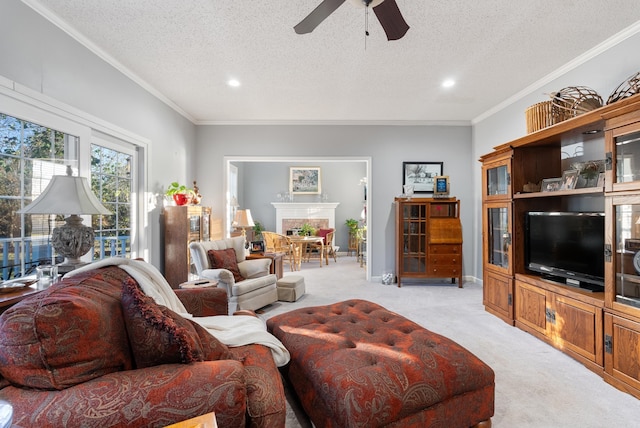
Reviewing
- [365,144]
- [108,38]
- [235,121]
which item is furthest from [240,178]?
[108,38]

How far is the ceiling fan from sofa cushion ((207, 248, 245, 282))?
2.65 m

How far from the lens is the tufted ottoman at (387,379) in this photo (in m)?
1.40

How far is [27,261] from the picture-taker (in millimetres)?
2320

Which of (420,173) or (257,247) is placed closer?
(257,247)

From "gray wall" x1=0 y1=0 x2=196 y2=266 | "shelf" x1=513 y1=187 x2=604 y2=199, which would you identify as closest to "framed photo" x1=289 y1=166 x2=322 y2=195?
"gray wall" x1=0 y1=0 x2=196 y2=266

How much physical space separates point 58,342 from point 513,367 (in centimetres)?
277

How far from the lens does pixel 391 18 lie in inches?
76.0

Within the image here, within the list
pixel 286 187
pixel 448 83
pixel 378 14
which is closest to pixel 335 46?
pixel 378 14

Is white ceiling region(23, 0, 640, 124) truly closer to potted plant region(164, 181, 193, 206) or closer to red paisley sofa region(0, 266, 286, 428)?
potted plant region(164, 181, 193, 206)

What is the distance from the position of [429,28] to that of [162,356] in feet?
9.66

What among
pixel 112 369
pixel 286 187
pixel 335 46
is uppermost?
pixel 335 46

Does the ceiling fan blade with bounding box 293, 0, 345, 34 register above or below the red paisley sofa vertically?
above

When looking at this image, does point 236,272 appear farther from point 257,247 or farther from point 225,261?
point 257,247

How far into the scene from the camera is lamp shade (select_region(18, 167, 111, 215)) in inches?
74.6
